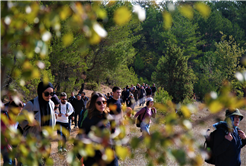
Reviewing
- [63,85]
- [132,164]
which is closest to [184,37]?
[63,85]

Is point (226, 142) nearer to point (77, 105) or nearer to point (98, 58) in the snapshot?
point (77, 105)

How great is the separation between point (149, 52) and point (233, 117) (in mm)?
44037

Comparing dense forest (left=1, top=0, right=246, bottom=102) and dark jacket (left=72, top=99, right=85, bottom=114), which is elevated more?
dense forest (left=1, top=0, right=246, bottom=102)

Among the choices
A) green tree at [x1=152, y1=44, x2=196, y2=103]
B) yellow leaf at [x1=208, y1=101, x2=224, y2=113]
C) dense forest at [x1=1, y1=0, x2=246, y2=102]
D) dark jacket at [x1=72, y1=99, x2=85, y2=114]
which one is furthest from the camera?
green tree at [x1=152, y1=44, x2=196, y2=103]

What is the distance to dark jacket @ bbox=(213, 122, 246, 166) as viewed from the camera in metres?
4.54

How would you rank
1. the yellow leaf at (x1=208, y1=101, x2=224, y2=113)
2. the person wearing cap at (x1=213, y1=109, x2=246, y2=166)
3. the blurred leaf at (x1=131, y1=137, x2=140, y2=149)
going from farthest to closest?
the person wearing cap at (x1=213, y1=109, x2=246, y2=166) < the blurred leaf at (x1=131, y1=137, x2=140, y2=149) < the yellow leaf at (x1=208, y1=101, x2=224, y2=113)

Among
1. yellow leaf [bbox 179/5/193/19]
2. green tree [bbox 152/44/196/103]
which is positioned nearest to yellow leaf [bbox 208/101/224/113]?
yellow leaf [bbox 179/5/193/19]

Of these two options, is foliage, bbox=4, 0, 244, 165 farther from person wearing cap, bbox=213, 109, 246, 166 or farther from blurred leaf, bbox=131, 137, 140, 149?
person wearing cap, bbox=213, 109, 246, 166

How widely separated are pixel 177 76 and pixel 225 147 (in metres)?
17.3

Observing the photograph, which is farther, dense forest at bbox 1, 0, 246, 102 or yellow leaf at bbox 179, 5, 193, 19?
dense forest at bbox 1, 0, 246, 102

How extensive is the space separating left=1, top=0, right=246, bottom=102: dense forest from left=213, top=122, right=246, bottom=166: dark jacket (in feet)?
6.83

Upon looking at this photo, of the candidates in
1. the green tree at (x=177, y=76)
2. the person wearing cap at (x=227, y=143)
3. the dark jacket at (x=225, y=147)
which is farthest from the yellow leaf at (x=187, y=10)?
the green tree at (x=177, y=76)

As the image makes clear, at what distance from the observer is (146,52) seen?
4844cm

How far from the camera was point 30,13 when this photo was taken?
127 cm
